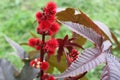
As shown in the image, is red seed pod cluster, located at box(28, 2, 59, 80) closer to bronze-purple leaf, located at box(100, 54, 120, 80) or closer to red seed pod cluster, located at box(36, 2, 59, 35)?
red seed pod cluster, located at box(36, 2, 59, 35)

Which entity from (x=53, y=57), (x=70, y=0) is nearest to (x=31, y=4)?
(x=70, y=0)

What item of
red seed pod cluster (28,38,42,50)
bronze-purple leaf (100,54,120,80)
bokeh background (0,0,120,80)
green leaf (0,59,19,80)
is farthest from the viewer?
bokeh background (0,0,120,80)

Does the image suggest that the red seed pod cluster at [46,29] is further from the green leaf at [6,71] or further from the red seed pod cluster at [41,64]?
the green leaf at [6,71]

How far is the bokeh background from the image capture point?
120 inches

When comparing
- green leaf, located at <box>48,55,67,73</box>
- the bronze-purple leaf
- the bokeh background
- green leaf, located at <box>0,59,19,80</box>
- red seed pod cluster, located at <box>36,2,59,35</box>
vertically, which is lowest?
the bokeh background

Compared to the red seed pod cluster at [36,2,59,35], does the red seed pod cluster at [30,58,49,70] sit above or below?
below

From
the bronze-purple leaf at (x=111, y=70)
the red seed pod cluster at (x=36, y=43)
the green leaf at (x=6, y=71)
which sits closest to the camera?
the bronze-purple leaf at (x=111, y=70)

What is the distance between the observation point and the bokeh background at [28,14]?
3061 millimetres

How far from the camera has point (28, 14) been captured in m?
3.33

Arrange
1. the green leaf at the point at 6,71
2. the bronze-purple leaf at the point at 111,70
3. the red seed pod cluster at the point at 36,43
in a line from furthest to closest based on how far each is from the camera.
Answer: the green leaf at the point at 6,71 < the red seed pod cluster at the point at 36,43 < the bronze-purple leaf at the point at 111,70

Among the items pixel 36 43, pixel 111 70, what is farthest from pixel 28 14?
pixel 111 70

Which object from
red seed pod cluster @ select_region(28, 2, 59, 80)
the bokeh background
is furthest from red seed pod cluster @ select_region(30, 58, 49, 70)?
the bokeh background

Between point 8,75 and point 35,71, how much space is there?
0.08 meters

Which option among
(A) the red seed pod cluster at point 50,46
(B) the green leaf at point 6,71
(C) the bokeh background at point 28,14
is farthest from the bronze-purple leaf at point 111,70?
(C) the bokeh background at point 28,14
